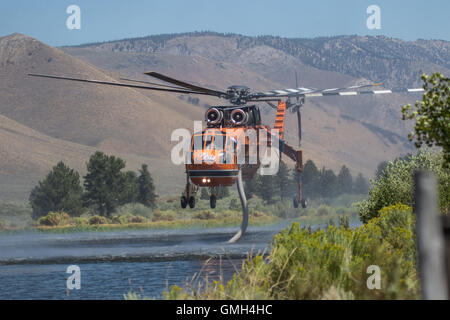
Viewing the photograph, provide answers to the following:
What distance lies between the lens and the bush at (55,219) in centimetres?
9888

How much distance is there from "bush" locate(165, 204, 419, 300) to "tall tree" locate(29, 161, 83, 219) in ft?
272

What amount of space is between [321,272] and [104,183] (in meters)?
89.0

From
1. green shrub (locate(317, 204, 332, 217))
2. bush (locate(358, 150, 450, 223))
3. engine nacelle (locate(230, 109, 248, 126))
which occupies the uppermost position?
engine nacelle (locate(230, 109, 248, 126))

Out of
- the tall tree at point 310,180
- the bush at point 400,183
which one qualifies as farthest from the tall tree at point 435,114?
the tall tree at point 310,180

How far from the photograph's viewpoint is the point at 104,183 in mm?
104062

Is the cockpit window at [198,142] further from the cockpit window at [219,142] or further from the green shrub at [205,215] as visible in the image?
the green shrub at [205,215]

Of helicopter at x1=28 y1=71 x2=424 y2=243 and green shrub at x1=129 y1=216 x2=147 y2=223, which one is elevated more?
helicopter at x1=28 y1=71 x2=424 y2=243

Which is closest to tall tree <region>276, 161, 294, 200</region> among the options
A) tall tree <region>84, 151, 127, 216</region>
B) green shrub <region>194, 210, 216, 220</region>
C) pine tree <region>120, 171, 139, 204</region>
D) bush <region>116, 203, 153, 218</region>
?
green shrub <region>194, 210, 216, 220</region>

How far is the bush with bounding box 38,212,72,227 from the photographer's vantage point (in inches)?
3893

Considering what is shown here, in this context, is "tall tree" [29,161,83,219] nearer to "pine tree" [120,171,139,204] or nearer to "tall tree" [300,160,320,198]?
"pine tree" [120,171,139,204]

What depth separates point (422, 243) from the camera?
7562 millimetres
